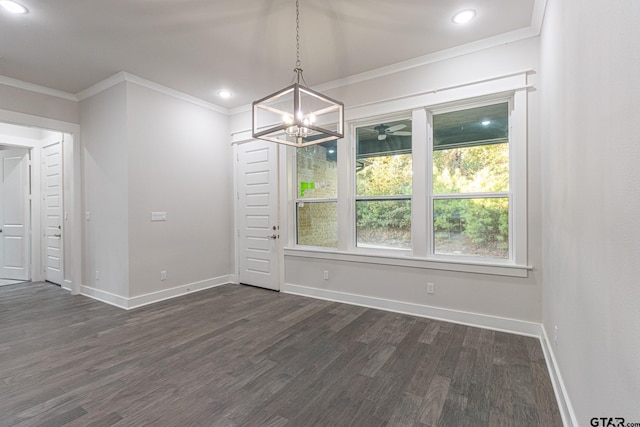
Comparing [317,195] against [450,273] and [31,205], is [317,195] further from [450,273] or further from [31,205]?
[31,205]

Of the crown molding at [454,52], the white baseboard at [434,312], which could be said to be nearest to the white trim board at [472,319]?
the white baseboard at [434,312]

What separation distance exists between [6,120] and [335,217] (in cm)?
458

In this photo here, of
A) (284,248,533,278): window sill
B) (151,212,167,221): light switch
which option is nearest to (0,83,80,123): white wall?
(151,212,167,221): light switch

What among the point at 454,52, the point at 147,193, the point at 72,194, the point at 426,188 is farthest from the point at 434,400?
the point at 72,194

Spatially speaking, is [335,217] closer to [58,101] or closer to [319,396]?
[319,396]

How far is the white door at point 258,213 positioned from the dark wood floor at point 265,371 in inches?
47.9

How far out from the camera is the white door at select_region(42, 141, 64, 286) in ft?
16.4

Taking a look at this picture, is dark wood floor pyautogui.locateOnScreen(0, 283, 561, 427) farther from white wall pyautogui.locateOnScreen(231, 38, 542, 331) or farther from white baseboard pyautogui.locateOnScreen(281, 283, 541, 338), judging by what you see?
white wall pyautogui.locateOnScreen(231, 38, 542, 331)

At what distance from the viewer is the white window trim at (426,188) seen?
3.05m

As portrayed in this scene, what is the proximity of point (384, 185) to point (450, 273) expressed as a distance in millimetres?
1367

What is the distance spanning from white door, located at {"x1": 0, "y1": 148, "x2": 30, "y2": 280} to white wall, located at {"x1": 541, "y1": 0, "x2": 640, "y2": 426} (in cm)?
797

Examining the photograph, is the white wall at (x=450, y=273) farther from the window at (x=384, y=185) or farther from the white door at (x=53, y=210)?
the white door at (x=53, y=210)

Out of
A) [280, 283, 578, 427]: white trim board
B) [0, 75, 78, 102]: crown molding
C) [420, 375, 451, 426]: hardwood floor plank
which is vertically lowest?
[420, 375, 451, 426]: hardwood floor plank

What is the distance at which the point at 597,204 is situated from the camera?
1307 millimetres
